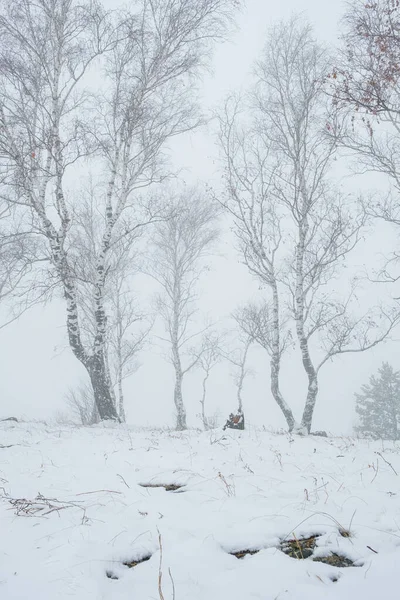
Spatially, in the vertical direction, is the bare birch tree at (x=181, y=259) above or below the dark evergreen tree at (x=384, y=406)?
above

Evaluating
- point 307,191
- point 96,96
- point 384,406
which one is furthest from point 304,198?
point 384,406

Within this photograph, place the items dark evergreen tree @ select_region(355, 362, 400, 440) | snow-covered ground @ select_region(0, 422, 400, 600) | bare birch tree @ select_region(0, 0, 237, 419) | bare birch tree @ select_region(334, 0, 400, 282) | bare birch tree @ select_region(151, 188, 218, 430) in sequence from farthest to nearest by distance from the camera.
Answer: dark evergreen tree @ select_region(355, 362, 400, 440) → bare birch tree @ select_region(151, 188, 218, 430) → bare birch tree @ select_region(0, 0, 237, 419) → bare birch tree @ select_region(334, 0, 400, 282) → snow-covered ground @ select_region(0, 422, 400, 600)

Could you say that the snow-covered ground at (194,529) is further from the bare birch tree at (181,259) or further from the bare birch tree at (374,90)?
the bare birch tree at (181,259)

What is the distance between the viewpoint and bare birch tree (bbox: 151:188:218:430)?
45.4ft

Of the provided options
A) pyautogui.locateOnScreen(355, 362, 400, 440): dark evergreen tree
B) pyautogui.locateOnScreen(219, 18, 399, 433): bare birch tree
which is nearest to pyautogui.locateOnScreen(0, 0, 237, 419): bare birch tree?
pyautogui.locateOnScreen(219, 18, 399, 433): bare birch tree

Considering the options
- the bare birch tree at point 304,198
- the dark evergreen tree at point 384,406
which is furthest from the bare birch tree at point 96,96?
the dark evergreen tree at point 384,406

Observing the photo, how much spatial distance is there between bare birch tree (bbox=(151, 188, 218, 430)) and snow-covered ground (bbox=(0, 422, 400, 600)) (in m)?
10.5

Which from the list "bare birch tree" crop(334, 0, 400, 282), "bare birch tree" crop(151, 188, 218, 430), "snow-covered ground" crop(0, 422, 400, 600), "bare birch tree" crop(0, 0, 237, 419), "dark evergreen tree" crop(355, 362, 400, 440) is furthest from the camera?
"dark evergreen tree" crop(355, 362, 400, 440)

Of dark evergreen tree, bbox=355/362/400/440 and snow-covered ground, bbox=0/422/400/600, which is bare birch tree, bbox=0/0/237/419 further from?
dark evergreen tree, bbox=355/362/400/440

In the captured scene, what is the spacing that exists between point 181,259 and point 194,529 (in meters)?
13.0

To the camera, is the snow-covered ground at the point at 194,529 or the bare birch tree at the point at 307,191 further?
the bare birch tree at the point at 307,191

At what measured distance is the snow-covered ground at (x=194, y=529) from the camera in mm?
1489

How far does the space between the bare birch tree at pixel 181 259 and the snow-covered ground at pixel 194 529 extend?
1048 cm

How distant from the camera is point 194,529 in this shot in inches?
80.3
